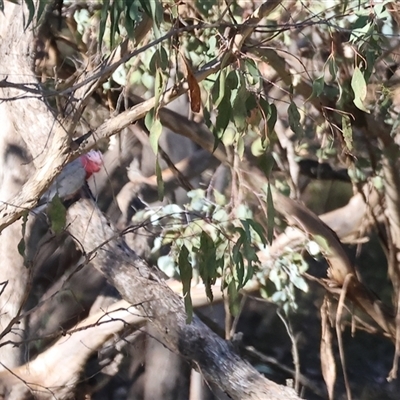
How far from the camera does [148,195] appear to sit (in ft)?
13.4

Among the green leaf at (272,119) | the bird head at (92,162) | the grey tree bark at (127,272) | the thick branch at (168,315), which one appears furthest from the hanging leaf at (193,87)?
the bird head at (92,162)

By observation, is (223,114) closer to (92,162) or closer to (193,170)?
(92,162)

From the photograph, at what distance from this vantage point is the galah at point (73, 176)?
9.43ft

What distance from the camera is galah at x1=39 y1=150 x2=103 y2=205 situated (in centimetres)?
288

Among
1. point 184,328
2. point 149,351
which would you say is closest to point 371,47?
point 184,328

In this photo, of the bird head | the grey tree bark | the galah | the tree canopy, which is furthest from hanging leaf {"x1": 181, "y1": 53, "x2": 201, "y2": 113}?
the bird head

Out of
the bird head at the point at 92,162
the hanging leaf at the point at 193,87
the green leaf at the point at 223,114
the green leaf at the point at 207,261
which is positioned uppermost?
the bird head at the point at 92,162

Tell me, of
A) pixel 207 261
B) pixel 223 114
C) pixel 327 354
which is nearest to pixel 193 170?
pixel 327 354

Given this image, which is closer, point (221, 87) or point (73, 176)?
point (221, 87)

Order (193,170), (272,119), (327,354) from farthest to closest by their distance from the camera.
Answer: (193,170) < (327,354) < (272,119)

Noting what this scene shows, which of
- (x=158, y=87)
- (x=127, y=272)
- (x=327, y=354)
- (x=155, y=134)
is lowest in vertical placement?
(x=327, y=354)

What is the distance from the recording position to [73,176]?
3.04 metres

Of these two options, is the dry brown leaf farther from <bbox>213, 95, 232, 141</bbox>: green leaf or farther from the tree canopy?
<bbox>213, 95, 232, 141</bbox>: green leaf

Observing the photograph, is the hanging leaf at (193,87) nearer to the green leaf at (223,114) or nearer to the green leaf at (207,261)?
the green leaf at (223,114)
